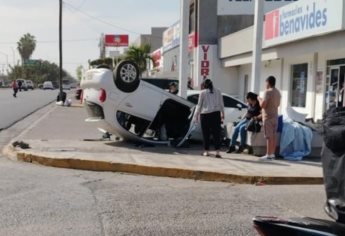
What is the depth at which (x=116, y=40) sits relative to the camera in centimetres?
7856

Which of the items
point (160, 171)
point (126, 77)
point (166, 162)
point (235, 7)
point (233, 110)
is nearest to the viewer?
point (160, 171)

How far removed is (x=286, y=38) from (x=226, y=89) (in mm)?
13231

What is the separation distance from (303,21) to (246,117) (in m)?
6.19

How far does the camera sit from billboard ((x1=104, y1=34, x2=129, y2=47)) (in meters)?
77.1

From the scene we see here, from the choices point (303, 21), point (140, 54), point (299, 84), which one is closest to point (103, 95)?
point (303, 21)

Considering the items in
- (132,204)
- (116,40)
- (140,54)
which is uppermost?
(116,40)

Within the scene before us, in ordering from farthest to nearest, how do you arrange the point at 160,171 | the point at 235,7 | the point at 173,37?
1. the point at 173,37
2. the point at 235,7
3. the point at 160,171

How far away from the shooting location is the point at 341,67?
58.0 ft

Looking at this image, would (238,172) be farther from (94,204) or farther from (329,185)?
(329,185)

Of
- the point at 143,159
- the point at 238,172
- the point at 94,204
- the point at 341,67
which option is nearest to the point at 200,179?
the point at 238,172

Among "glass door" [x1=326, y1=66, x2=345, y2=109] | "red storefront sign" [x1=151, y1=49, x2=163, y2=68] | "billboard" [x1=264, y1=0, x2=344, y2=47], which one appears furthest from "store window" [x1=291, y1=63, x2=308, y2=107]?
"red storefront sign" [x1=151, y1=49, x2=163, y2=68]

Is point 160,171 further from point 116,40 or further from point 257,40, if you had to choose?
point 116,40

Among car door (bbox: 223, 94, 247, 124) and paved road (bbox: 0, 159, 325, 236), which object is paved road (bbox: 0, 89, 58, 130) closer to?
car door (bbox: 223, 94, 247, 124)

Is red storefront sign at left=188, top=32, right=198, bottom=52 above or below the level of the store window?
above
